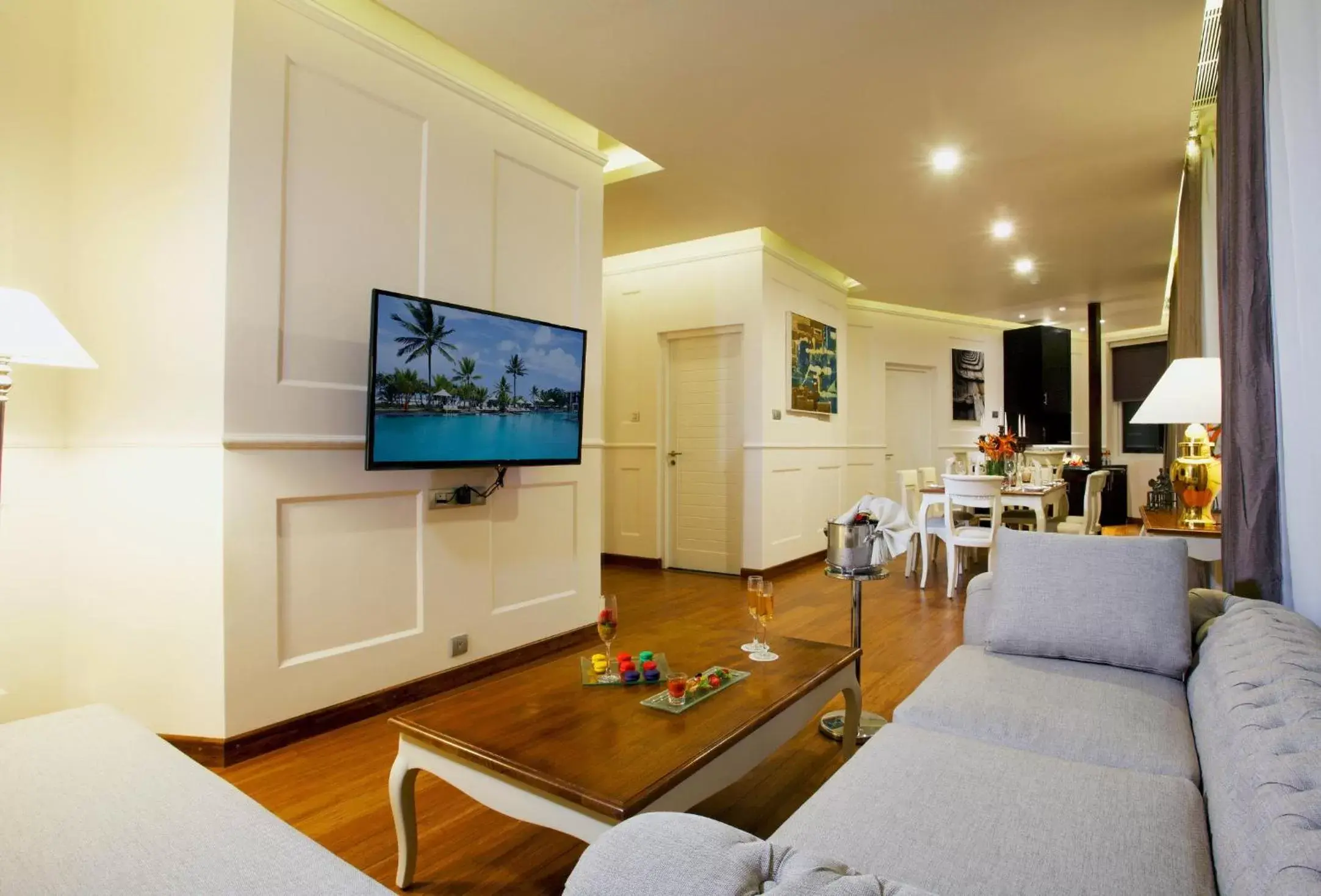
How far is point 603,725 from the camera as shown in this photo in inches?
65.6

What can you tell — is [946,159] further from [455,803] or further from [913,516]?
[455,803]

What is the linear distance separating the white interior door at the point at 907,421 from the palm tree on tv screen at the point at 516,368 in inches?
249

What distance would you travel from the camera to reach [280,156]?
2562 millimetres

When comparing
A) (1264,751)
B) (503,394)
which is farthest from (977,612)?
(503,394)

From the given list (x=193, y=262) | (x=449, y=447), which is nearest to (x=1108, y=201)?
(x=449, y=447)

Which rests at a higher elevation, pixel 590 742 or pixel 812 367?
pixel 812 367

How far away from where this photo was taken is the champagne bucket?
99.1 inches

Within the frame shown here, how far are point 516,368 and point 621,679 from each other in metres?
1.72

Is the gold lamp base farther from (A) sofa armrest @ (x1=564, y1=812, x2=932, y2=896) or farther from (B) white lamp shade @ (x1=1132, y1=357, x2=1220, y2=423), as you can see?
(A) sofa armrest @ (x1=564, y1=812, x2=932, y2=896)

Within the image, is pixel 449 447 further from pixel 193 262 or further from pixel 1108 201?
pixel 1108 201

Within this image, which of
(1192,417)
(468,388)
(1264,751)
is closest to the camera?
(1264,751)

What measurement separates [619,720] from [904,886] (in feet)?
3.80

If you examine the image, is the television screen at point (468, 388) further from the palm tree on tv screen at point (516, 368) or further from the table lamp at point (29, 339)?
the table lamp at point (29, 339)

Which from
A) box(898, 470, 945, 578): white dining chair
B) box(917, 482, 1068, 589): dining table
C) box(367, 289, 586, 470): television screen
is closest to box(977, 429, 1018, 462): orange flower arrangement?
box(917, 482, 1068, 589): dining table
